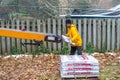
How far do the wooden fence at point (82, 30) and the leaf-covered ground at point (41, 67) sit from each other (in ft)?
4.49

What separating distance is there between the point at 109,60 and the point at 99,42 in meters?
2.75

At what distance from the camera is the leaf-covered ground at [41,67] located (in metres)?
9.86

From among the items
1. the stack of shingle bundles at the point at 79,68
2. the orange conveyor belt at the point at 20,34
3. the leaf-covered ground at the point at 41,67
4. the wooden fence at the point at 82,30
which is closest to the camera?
the orange conveyor belt at the point at 20,34

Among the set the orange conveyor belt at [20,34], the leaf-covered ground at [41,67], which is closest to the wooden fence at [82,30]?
the leaf-covered ground at [41,67]

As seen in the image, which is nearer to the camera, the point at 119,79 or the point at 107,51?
the point at 119,79

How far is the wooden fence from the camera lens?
14781 mm

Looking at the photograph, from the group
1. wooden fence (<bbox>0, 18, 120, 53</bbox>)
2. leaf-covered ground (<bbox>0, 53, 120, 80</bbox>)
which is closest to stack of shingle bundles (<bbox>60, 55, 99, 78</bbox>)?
leaf-covered ground (<bbox>0, 53, 120, 80</bbox>)

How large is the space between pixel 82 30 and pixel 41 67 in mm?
4362

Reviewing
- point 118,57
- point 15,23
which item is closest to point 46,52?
point 15,23

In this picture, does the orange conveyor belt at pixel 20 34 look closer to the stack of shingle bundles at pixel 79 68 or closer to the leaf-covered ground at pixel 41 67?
the stack of shingle bundles at pixel 79 68

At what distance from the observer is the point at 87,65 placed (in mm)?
9367

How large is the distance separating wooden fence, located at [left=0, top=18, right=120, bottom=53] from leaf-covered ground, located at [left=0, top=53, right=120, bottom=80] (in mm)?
1367

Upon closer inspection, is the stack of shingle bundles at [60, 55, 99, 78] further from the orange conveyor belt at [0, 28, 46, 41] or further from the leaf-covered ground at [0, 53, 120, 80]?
the orange conveyor belt at [0, 28, 46, 41]

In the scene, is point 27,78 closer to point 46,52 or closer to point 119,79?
point 119,79
